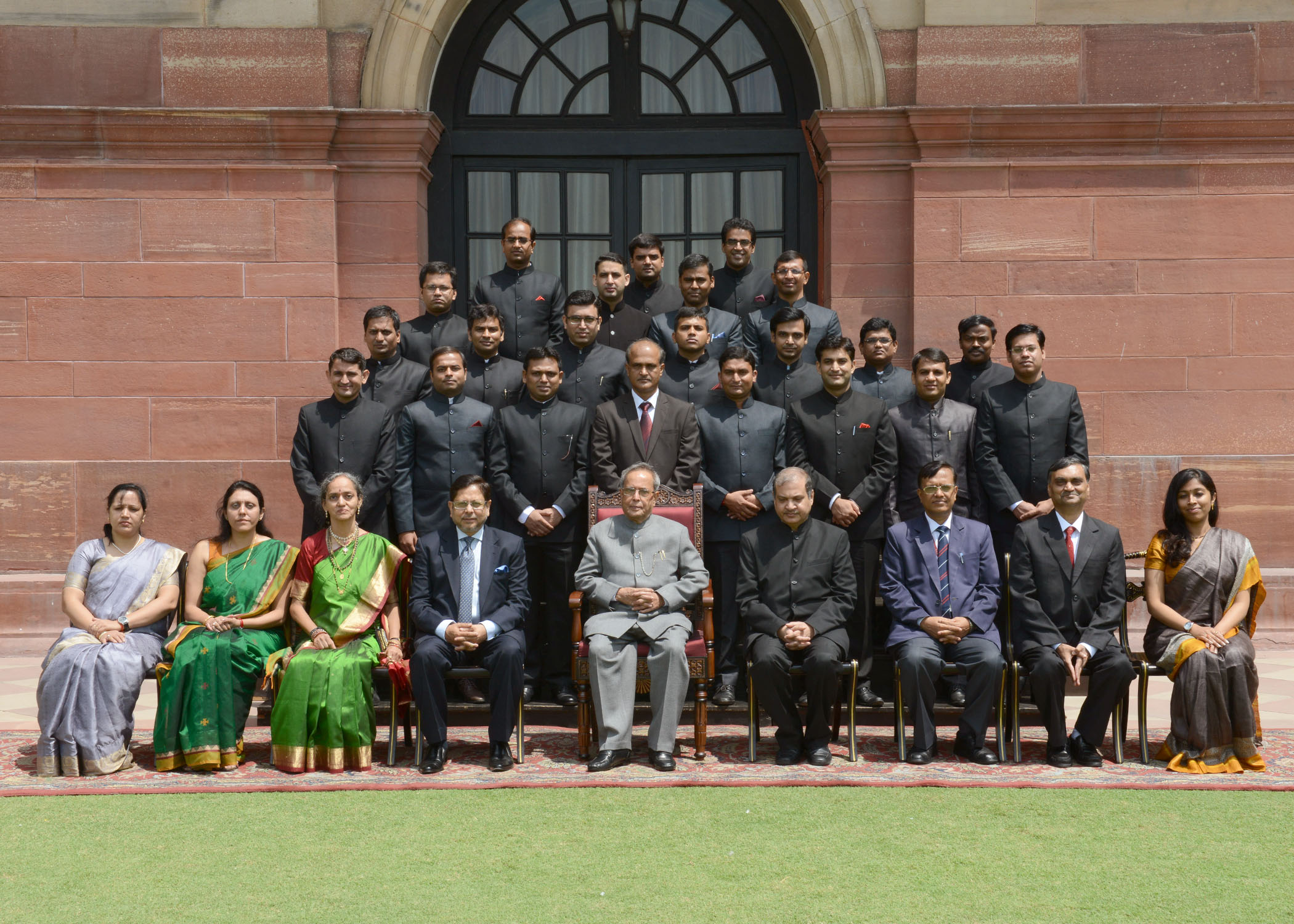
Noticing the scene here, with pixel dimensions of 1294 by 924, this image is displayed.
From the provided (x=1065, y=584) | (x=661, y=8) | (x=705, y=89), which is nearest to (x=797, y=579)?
(x=1065, y=584)

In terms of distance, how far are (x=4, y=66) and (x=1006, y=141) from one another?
257 inches

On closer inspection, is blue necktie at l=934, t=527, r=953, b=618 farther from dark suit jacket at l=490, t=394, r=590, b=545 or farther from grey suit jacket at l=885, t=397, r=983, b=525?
dark suit jacket at l=490, t=394, r=590, b=545

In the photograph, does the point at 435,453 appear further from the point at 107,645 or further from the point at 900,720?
the point at 900,720

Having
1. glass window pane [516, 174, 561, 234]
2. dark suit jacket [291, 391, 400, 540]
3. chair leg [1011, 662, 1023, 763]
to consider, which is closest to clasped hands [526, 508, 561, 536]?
dark suit jacket [291, 391, 400, 540]

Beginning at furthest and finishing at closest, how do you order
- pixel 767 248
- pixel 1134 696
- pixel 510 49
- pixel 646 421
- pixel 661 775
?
pixel 767 248 < pixel 510 49 < pixel 1134 696 < pixel 646 421 < pixel 661 775

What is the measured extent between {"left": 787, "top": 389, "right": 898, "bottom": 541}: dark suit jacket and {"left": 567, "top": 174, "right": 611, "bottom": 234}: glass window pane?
336cm

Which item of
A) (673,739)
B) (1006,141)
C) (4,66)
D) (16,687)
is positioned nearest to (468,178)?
(4,66)

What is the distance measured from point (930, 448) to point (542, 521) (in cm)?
200

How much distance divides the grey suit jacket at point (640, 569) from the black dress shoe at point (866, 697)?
3.34 feet

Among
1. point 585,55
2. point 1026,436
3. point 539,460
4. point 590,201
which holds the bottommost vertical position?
point 539,460

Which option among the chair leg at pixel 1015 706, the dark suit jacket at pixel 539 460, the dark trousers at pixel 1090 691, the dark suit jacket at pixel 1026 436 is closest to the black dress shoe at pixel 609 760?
the dark suit jacket at pixel 539 460

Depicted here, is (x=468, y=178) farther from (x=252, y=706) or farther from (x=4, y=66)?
(x=252, y=706)

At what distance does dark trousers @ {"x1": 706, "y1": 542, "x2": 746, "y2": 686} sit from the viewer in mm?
6809

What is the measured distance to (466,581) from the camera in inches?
246
